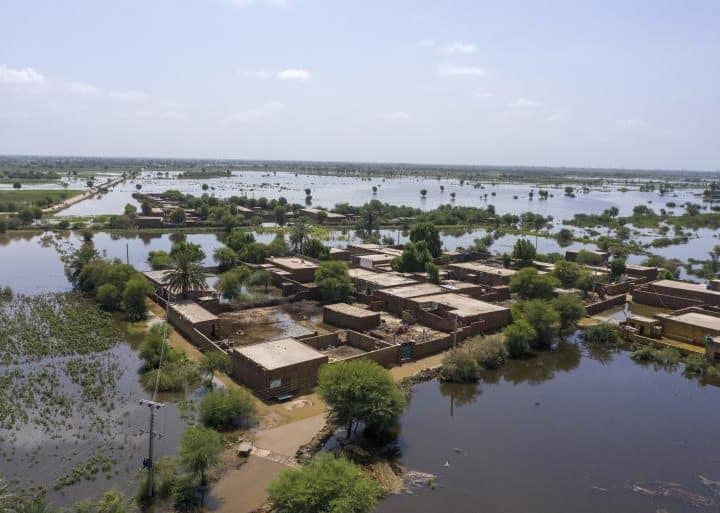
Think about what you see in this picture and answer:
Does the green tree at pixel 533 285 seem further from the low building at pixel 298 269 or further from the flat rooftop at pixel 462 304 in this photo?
the low building at pixel 298 269

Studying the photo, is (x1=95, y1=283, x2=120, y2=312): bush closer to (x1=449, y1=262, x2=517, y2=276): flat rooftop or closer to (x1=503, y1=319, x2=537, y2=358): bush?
(x1=503, y1=319, x2=537, y2=358): bush

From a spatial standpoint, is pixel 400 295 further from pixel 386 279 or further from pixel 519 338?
pixel 519 338

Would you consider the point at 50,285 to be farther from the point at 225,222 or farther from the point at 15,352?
the point at 225,222

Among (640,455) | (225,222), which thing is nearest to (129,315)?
(640,455)

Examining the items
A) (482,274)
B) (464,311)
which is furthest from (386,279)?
(464,311)

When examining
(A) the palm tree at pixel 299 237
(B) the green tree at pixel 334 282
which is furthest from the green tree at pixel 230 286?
(A) the palm tree at pixel 299 237

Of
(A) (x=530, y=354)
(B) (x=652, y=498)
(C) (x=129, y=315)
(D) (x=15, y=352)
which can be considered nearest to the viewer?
(B) (x=652, y=498)

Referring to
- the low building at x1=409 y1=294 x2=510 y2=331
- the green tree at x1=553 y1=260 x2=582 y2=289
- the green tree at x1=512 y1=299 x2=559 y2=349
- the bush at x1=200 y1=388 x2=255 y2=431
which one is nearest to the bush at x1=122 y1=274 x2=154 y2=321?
the bush at x1=200 y1=388 x2=255 y2=431

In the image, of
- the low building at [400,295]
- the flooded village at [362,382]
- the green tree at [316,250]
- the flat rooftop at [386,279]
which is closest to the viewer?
the flooded village at [362,382]
